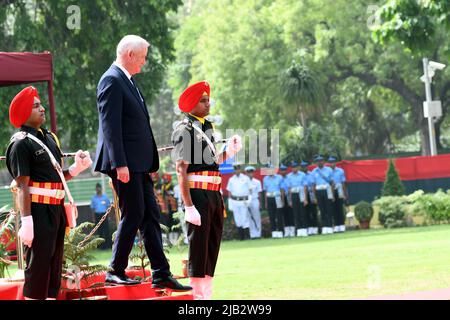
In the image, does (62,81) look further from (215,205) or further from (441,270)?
(215,205)

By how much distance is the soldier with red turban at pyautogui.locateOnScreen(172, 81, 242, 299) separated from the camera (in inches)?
383

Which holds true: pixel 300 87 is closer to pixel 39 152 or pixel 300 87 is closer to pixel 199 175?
pixel 199 175

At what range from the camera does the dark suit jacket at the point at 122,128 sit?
30.0 ft

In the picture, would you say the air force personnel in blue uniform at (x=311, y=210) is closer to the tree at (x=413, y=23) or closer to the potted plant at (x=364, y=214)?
the potted plant at (x=364, y=214)

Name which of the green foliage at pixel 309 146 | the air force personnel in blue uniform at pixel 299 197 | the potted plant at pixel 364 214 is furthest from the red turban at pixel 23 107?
the green foliage at pixel 309 146

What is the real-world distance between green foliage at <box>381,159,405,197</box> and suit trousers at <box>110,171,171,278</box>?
22716mm

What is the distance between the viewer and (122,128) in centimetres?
933

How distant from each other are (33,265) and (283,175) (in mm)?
21325

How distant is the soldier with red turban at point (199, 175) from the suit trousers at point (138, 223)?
0.39 meters

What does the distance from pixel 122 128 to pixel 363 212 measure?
2095 cm

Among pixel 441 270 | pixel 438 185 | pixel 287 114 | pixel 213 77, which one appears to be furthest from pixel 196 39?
pixel 441 270

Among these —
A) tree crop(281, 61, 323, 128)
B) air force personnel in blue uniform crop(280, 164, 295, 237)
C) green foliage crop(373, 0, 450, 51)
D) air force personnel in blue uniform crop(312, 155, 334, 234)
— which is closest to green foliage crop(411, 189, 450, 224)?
air force personnel in blue uniform crop(312, 155, 334, 234)

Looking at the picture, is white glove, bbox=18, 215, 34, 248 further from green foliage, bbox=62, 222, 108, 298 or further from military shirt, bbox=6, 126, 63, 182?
green foliage, bbox=62, 222, 108, 298

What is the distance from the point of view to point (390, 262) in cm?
1705
